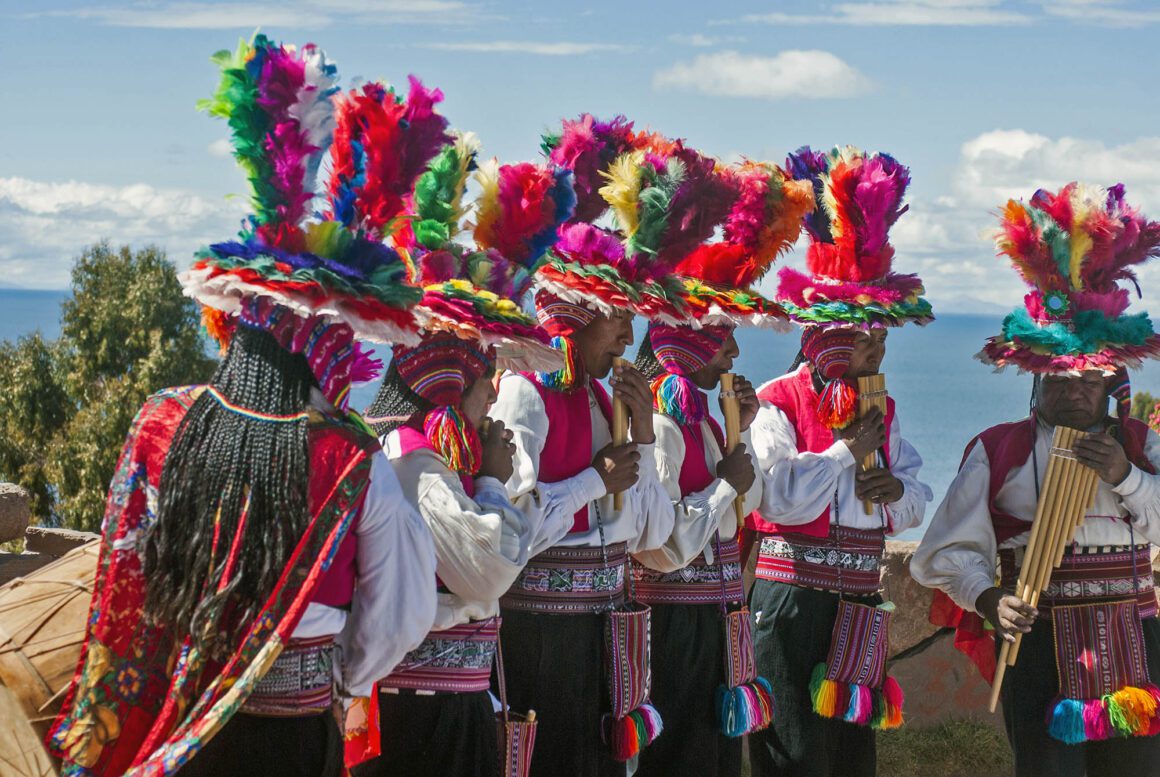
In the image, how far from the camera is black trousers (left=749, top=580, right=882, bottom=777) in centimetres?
589

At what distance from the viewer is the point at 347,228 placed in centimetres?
357

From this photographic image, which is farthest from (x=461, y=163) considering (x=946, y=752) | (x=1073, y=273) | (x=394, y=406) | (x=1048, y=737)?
(x=946, y=752)

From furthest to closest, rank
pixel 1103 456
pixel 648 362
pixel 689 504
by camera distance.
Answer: pixel 648 362, pixel 689 504, pixel 1103 456

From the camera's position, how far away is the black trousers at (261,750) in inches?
136

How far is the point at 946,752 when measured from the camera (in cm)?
741

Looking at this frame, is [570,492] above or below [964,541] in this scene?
above

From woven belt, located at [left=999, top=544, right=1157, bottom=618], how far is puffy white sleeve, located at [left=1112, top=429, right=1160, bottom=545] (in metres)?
0.11

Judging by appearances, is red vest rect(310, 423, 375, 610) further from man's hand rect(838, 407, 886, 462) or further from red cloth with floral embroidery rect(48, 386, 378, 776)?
man's hand rect(838, 407, 886, 462)

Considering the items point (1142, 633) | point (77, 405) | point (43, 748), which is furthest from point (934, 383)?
point (43, 748)

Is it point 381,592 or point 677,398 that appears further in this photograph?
point 677,398

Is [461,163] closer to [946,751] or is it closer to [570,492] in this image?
[570,492]

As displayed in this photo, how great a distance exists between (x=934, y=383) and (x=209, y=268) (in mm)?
49885

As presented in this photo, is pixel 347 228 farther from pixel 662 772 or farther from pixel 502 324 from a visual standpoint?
pixel 662 772

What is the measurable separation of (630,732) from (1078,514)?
191 cm
